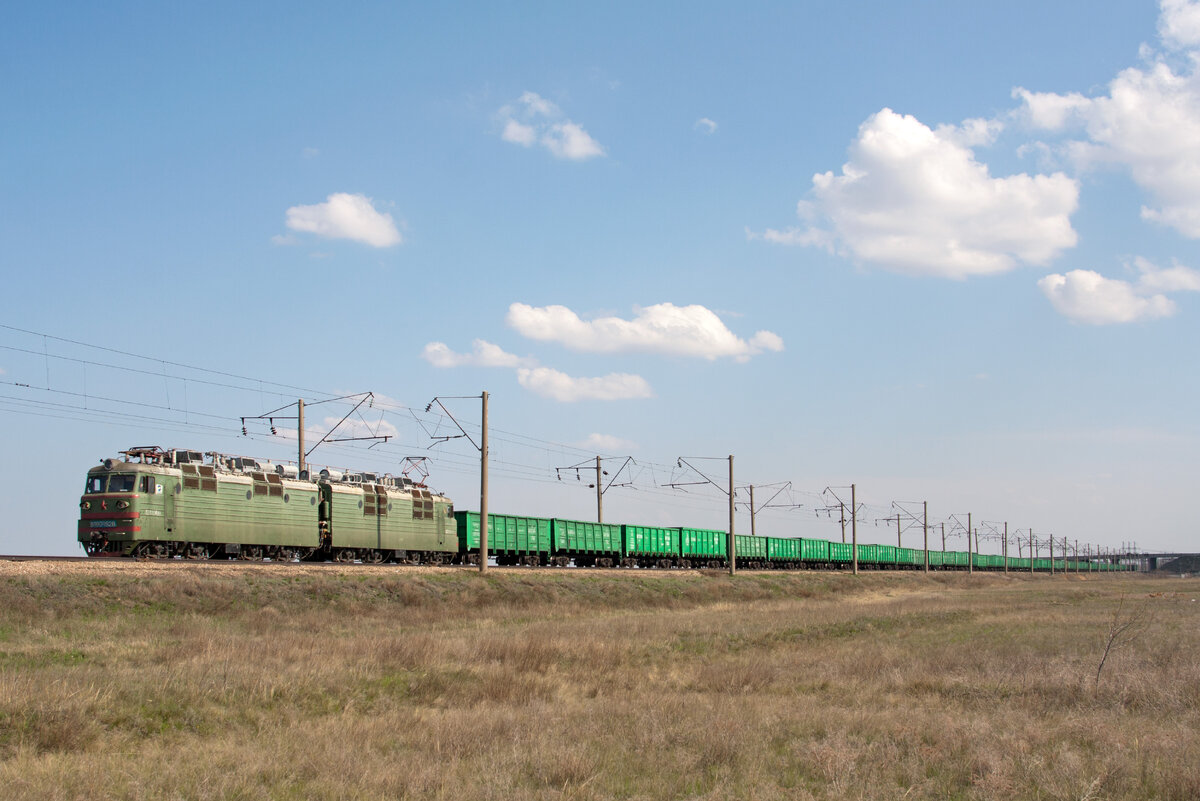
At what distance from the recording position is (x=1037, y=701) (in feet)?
54.4

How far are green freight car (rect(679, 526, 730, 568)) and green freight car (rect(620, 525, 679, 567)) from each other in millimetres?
1072

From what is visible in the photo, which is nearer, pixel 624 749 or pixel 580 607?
pixel 624 749

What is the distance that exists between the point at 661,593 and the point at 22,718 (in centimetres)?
4082

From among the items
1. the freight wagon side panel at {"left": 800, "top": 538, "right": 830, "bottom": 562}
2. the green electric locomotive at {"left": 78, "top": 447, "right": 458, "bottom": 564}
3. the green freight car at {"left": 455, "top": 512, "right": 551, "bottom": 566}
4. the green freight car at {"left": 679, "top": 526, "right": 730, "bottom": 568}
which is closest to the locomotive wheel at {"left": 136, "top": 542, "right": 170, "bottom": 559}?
the green electric locomotive at {"left": 78, "top": 447, "right": 458, "bottom": 564}

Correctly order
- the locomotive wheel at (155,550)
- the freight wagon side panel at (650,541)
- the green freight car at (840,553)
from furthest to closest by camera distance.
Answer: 1. the green freight car at (840,553)
2. the freight wagon side panel at (650,541)
3. the locomotive wheel at (155,550)

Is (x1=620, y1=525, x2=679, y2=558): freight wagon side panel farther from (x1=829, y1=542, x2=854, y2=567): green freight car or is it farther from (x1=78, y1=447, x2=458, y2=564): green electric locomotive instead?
(x1=829, y1=542, x2=854, y2=567): green freight car

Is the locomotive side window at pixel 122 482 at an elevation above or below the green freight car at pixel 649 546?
above

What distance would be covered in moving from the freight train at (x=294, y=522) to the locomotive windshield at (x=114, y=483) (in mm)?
37

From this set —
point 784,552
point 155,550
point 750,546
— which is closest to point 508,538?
point 155,550

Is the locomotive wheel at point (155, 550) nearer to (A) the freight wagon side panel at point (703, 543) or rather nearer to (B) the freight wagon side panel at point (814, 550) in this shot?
(A) the freight wagon side panel at point (703, 543)

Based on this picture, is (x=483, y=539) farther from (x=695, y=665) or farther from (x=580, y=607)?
(x=695, y=665)

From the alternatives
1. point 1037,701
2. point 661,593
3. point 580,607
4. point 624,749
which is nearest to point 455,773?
point 624,749

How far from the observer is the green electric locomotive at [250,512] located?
33.5 metres

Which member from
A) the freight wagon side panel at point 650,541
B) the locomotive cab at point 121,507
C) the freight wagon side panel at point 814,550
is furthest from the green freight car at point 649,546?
the locomotive cab at point 121,507
